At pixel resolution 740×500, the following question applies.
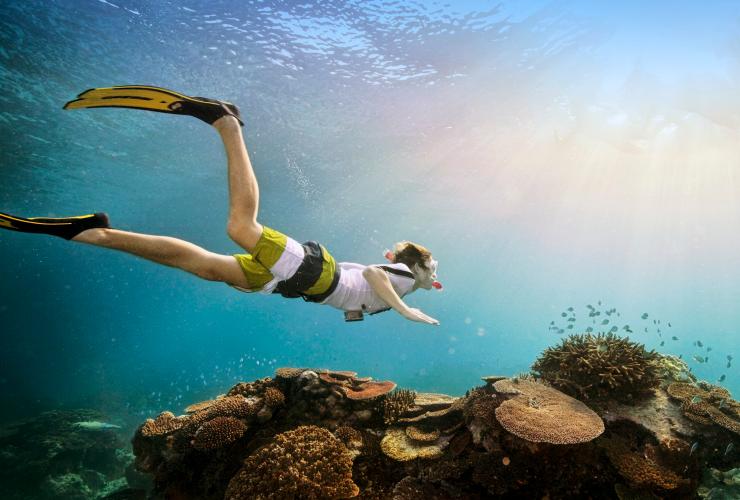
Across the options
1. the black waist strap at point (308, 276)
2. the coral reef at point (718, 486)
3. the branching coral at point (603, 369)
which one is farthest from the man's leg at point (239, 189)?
the coral reef at point (718, 486)

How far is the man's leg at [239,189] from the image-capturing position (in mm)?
3664

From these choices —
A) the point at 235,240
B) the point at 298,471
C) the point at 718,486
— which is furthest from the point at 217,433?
the point at 718,486

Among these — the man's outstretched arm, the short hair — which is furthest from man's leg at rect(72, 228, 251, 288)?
the short hair

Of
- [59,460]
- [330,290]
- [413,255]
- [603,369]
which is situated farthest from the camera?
[59,460]

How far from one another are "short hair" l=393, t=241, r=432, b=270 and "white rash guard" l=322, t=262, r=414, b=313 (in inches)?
13.9

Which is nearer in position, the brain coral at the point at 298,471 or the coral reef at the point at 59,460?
the brain coral at the point at 298,471

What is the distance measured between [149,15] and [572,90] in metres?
21.4

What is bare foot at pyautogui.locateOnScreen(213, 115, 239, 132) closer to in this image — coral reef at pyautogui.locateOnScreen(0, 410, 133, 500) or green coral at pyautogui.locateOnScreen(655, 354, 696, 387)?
green coral at pyautogui.locateOnScreen(655, 354, 696, 387)

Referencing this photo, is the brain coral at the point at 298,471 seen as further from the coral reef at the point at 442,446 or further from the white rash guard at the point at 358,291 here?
the white rash guard at the point at 358,291

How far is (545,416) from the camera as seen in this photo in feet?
14.1

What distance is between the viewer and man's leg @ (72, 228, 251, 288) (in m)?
3.59

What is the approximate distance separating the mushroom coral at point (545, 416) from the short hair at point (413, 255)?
2.19 metres

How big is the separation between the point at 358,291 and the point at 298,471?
2.22 meters

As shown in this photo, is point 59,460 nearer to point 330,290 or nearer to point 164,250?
point 164,250
